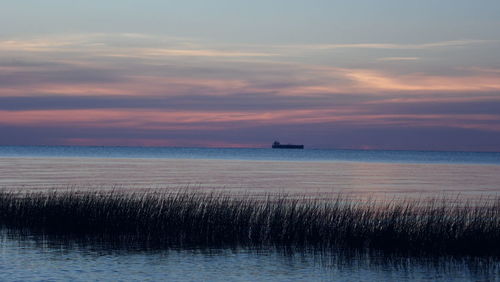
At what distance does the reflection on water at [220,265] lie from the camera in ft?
53.5

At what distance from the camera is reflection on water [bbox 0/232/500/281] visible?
16.3 metres

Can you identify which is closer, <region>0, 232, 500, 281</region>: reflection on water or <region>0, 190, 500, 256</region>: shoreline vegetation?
<region>0, 232, 500, 281</region>: reflection on water

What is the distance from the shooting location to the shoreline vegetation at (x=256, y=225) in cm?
1861

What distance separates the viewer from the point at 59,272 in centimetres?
1638

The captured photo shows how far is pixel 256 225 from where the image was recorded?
21000mm

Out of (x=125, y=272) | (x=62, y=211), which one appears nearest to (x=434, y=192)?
(x=62, y=211)

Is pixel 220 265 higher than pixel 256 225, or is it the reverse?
pixel 256 225

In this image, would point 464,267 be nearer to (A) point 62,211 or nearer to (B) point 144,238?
(B) point 144,238

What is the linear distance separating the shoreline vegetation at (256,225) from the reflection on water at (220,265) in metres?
0.76

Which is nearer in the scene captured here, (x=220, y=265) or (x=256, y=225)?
(x=220, y=265)

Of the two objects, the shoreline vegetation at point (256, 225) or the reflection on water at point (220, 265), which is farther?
the shoreline vegetation at point (256, 225)

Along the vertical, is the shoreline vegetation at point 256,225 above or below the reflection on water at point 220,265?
above

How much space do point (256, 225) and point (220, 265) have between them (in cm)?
370

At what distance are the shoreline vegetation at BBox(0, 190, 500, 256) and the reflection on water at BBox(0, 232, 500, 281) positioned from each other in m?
0.76
